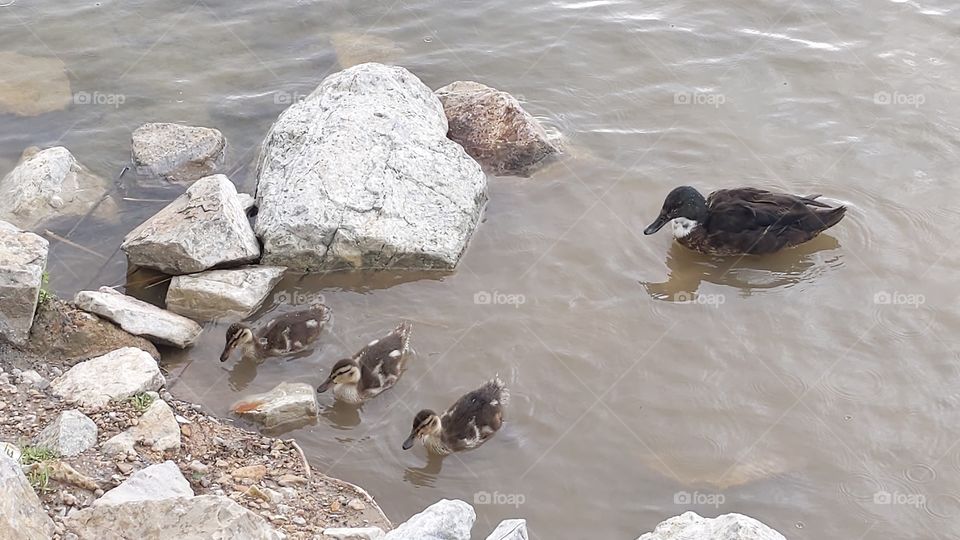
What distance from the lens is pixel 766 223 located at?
8.65 metres

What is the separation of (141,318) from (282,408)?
A: 4.78 ft

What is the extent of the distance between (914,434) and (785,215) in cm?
237

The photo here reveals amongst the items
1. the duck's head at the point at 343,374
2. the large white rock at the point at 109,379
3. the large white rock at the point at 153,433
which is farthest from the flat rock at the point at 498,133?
the large white rock at the point at 153,433

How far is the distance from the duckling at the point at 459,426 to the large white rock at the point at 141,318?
2101 millimetres

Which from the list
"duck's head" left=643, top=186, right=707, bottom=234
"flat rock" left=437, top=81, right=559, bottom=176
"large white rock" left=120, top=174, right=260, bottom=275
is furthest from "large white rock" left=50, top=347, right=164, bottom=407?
"duck's head" left=643, top=186, right=707, bottom=234

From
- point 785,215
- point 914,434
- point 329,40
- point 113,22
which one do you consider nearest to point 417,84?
point 329,40

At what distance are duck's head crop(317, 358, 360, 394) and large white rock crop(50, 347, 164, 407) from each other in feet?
3.88

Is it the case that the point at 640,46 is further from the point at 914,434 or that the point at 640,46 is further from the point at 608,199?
the point at 914,434

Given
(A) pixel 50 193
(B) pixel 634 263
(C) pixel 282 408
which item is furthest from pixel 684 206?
(A) pixel 50 193

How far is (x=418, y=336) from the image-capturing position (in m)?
7.96

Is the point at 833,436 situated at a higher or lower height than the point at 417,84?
lower

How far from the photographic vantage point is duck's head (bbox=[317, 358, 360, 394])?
7.27m

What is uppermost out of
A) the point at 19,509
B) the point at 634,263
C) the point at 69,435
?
the point at 19,509

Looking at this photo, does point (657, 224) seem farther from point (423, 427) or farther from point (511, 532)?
point (511, 532)
